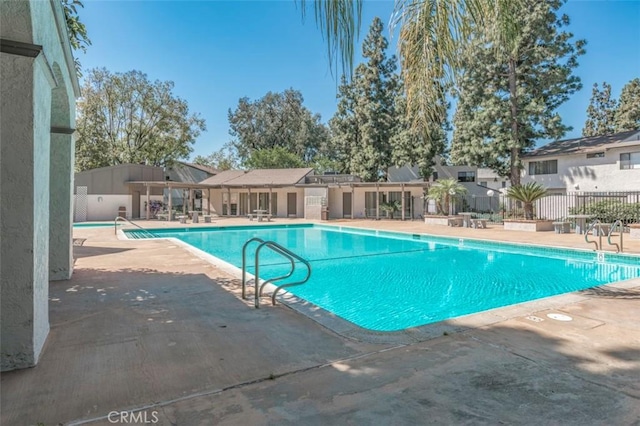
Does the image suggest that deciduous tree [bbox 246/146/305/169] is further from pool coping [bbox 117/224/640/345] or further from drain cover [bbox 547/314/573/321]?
drain cover [bbox 547/314/573/321]

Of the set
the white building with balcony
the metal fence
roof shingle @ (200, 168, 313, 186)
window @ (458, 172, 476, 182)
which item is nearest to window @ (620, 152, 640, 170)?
the white building with balcony

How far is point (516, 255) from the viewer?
12.1m

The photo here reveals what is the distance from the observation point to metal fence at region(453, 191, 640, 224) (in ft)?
59.2

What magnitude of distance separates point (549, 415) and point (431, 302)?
15.2ft

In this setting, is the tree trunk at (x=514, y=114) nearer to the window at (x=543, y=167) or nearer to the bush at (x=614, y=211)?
the window at (x=543, y=167)

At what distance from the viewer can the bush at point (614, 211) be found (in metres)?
17.6

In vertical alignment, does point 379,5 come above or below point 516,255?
above

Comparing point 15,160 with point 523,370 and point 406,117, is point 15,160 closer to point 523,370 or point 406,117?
point 406,117

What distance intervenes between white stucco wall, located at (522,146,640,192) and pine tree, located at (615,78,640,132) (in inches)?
488

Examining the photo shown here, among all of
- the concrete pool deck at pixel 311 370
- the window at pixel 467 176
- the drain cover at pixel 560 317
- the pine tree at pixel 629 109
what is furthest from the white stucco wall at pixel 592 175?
the drain cover at pixel 560 317

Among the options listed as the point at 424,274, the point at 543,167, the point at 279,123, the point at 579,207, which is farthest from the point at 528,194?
the point at 279,123

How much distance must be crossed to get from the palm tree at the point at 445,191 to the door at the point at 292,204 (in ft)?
35.2

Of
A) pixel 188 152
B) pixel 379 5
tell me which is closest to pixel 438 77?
pixel 379 5

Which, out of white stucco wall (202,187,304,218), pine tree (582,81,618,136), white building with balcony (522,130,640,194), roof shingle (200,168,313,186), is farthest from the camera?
pine tree (582,81,618,136)
